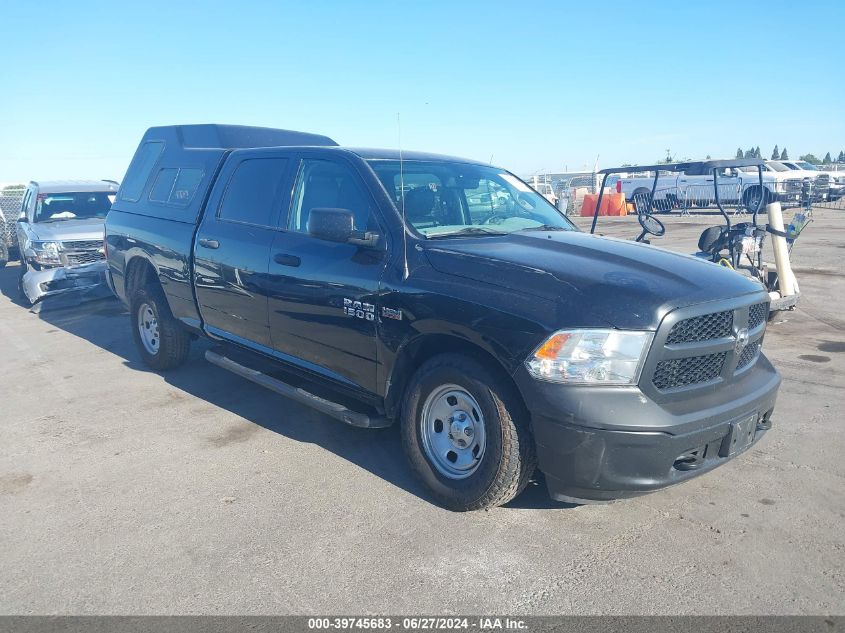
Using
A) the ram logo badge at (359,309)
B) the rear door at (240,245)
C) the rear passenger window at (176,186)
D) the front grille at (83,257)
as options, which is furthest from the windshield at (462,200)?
the front grille at (83,257)

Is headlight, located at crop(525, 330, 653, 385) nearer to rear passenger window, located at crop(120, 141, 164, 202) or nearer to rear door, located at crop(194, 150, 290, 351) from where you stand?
rear door, located at crop(194, 150, 290, 351)

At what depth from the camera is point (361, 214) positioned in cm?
424

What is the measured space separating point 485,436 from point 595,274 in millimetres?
979

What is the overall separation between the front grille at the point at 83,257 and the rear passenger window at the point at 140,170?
13.8ft

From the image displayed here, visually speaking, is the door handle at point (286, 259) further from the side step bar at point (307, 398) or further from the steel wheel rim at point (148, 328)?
the steel wheel rim at point (148, 328)

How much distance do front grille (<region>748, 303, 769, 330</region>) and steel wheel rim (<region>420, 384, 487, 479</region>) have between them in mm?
1550

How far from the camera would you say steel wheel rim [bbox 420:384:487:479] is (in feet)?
11.6

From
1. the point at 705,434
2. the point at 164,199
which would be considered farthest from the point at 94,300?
the point at 705,434

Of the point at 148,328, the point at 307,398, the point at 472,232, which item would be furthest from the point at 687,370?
the point at 148,328

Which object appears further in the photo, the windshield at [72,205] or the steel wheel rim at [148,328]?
the windshield at [72,205]

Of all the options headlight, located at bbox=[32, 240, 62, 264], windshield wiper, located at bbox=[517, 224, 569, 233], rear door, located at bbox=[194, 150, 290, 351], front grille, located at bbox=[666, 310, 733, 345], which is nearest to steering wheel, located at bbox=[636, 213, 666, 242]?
windshield wiper, located at bbox=[517, 224, 569, 233]

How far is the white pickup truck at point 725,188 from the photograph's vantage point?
30.7ft

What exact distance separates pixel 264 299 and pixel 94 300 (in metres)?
7.51

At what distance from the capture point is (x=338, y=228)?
3.94 meters
